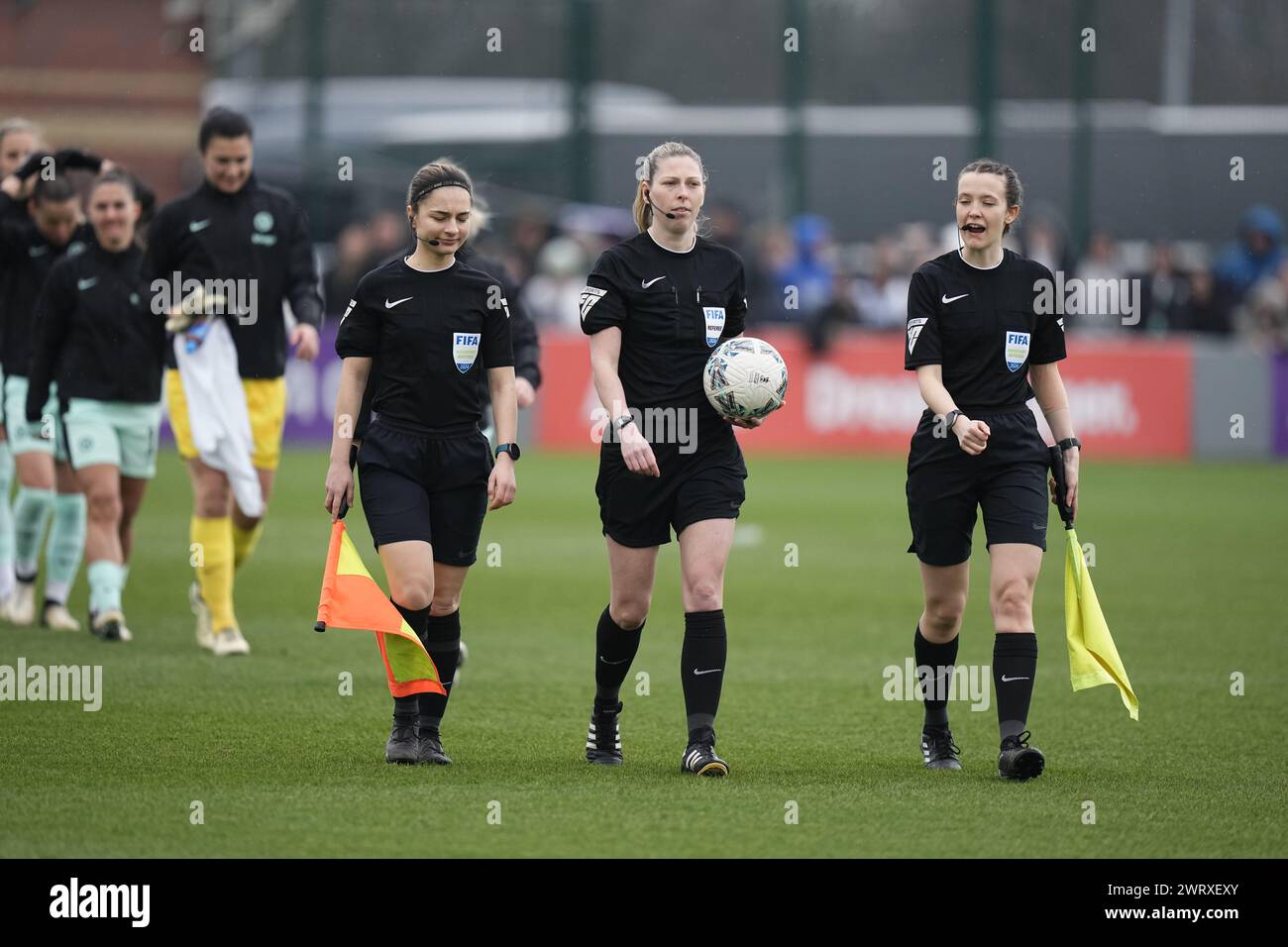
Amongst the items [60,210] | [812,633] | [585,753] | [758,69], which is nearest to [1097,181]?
[758,69]

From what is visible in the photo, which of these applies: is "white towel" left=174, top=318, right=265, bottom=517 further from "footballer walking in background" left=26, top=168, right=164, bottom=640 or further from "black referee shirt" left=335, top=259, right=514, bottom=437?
"black referee shirt" left=335, top=259, right=514, bottom=437

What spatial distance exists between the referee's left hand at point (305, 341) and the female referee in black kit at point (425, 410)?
6.66 ft

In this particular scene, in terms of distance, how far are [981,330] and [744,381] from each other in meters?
0.95

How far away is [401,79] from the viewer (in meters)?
29.7

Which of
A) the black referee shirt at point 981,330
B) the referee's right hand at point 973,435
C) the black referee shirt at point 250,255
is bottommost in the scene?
the referee's right hand at point 973,435

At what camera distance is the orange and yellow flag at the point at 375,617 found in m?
7.15

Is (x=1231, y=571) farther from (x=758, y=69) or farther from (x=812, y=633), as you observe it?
(x=758, y=69)

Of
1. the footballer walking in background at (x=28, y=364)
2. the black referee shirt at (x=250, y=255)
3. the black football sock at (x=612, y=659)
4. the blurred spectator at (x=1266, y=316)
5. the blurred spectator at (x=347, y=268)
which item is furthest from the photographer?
the blurred spectator at (x=347, y=268)

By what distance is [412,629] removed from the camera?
285 inches

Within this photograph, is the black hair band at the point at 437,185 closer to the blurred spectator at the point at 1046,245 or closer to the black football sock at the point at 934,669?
the black football sock at the point at 934,669

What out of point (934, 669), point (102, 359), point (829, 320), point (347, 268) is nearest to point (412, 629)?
point (934, 669)

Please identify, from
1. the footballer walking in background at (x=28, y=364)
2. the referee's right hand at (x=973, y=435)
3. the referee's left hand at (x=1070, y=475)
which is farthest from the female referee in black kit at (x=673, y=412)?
the footballer walking in background at (x=28, y=364)

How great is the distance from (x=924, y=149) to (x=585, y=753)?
20511mm

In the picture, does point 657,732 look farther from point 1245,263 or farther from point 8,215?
point 1245,263
